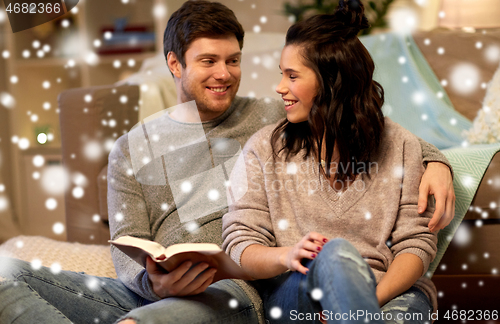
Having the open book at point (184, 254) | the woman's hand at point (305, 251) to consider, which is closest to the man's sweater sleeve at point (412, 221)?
the woman's hand at point (305, 251)

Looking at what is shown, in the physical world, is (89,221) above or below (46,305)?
below

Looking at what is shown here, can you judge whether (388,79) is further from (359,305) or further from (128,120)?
(359,305)

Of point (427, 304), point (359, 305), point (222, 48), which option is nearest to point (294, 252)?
point (359, 305)

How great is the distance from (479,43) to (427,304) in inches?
45.5

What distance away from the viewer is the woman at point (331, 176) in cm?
85

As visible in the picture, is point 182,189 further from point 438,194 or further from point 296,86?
point 438,194

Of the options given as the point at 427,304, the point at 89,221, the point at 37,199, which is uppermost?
the point at 427,304

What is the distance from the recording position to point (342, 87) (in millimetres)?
912

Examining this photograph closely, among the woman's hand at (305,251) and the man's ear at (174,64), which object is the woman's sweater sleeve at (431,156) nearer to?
the woman's hand at (305,251)

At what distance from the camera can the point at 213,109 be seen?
113 centimetres

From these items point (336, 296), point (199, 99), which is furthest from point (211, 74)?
point (336, 296)

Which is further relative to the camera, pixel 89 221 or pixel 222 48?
pixel 89 221

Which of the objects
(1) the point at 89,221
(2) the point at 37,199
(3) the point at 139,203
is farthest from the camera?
(2) the point at 37,199

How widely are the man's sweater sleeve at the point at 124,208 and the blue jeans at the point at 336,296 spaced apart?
0.32 metres
